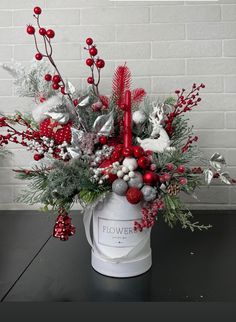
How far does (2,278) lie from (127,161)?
15.3 inches

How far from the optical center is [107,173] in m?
0.65

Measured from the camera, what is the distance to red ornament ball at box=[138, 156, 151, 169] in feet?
2.11

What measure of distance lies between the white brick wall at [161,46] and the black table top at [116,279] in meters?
0.37

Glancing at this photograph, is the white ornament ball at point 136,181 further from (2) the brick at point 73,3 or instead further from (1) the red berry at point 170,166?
(2) the brick at point 73,3

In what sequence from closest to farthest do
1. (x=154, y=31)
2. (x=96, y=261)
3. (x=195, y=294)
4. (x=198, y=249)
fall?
(x=195, y=294)
(x=96, y=261)
(x=198, y=249)
(x=154, y=31)

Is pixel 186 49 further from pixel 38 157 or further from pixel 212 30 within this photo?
pixel 38 157

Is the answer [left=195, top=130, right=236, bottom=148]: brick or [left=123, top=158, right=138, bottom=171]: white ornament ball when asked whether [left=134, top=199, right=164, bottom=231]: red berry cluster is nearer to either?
[left=123, top=158, right=138, bottom=171]: white ornament ball

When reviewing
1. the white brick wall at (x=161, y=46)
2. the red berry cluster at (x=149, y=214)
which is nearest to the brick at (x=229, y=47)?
the white brick wall at (x=161, y=46)

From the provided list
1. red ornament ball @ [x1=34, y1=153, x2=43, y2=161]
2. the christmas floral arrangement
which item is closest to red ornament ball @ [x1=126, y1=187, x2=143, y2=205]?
the christmas floral arrangement

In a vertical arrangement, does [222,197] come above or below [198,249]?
above

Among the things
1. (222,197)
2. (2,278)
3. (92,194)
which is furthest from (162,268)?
(222,197)

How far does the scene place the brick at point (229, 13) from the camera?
1.19 m

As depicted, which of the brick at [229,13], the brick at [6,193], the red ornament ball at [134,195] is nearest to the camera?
the red ornament ball at [134,195]

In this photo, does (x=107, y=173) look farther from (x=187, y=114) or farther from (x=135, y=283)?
(x=187, y=114)
